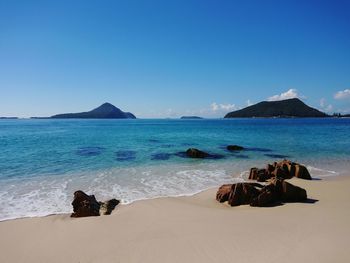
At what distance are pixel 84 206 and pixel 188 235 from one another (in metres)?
4.72

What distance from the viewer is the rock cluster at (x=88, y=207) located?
1038 centimetres

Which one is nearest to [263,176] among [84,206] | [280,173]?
[280,173]

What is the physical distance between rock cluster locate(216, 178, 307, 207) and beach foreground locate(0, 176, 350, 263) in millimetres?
443

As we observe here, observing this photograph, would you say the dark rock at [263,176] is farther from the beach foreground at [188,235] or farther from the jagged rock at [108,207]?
the jagged rock at [108,207]

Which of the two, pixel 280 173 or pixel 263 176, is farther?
pixel 280 173

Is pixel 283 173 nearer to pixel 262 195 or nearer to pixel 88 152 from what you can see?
pixel 262 195

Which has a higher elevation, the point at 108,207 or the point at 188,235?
the point at 188,235

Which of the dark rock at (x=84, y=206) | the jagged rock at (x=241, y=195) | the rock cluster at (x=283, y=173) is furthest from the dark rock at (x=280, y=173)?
the dark rock at (x=84, y=206)

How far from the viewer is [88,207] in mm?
10539

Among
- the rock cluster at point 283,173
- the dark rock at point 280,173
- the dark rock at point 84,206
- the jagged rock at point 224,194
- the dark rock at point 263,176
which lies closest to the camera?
the dark rock at point 84,206

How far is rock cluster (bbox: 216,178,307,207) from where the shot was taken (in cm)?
1136

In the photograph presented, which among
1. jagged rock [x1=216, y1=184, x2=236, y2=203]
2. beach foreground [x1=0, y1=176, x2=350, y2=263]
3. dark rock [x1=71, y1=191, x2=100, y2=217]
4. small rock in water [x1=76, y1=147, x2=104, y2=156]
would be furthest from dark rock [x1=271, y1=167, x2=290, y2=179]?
small rock in water [x1=76, y1=147, x2=104, y2=156]

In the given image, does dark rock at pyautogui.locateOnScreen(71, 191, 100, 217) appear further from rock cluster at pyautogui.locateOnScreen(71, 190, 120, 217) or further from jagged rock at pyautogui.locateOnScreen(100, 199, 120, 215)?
jagged rock at pyautogui.locateOnScreen(100, 199, 120, 215)

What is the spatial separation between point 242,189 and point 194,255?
5.48m
